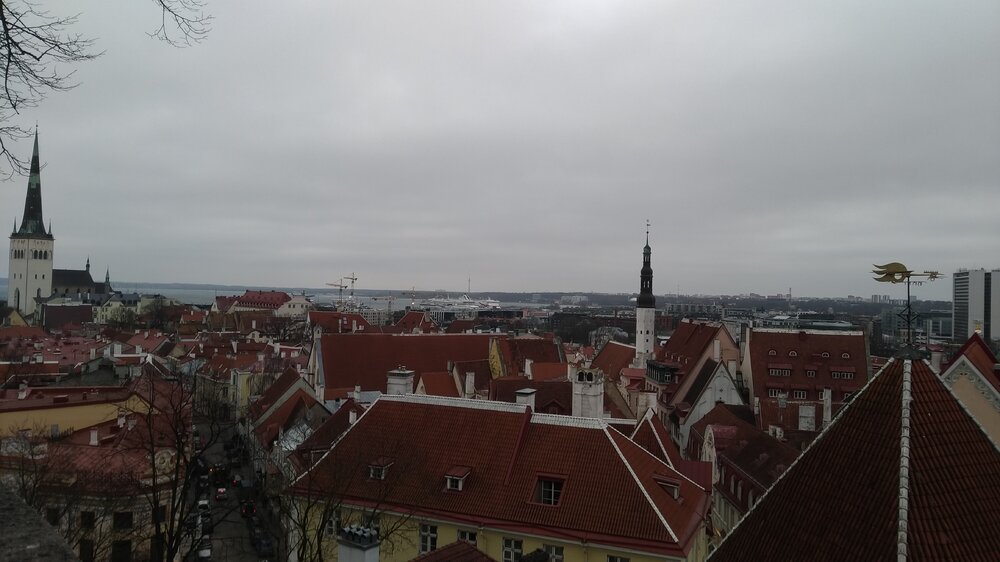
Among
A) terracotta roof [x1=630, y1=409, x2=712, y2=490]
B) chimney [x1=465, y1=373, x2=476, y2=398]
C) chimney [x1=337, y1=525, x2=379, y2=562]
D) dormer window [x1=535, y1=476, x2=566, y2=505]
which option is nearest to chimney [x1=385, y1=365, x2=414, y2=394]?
dormer window [x1=535, y1=476, x2=566, y2=505]

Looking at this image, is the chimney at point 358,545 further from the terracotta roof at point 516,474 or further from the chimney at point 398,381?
the chimney at point 398,381

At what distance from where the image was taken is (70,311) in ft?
431

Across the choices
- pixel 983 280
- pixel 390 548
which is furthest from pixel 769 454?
pixel 983 280

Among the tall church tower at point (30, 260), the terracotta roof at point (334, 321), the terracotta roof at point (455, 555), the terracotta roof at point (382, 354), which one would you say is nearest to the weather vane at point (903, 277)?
the terracotta roof at point (455, 555)

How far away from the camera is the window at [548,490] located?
19203mm

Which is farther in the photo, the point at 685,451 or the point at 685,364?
the point at 685,364

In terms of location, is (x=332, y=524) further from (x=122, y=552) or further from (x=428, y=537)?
(x=122, y=552)

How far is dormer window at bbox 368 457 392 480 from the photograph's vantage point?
67.5ft

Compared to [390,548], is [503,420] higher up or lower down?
higher up

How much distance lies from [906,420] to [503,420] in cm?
1397

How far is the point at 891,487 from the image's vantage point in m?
8.49

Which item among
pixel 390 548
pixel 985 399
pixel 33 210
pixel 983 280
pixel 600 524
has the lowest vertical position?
pixel 390 548

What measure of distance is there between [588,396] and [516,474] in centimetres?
770

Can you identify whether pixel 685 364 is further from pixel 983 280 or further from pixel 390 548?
pixel 983 280
